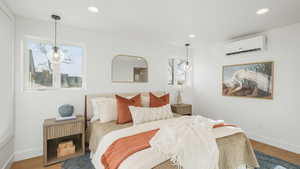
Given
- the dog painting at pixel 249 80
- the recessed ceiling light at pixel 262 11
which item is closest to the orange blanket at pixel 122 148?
the recessed ceiling light at pixel 262 11

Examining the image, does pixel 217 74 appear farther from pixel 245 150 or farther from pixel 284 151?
pixel 245 150

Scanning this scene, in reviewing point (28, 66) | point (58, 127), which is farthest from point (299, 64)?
point (28, 66)

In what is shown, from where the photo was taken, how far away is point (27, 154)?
2367 millimetres

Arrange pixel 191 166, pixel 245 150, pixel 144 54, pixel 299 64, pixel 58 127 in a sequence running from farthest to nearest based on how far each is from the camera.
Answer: pixel 144 54 < pixel 299 64 < pixel 58 127 < pixel 245 150 < pixel 191 166

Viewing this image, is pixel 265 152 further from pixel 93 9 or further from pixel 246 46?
pixel 93 9

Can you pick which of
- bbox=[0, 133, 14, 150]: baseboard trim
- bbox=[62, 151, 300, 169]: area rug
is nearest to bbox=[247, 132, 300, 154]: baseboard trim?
bbox=[62, 151, 300, 169]: area rug

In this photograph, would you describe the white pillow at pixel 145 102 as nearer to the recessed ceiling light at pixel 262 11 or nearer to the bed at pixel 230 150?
the bed at pixel 230 150

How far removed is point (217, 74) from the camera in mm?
3947

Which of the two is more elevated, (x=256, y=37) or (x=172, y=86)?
(x=256, y=37)

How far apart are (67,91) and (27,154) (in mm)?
1229

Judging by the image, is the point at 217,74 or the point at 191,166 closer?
the point at 191,166

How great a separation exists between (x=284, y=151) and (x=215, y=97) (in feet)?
5.83

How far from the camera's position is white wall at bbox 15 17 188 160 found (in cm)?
235

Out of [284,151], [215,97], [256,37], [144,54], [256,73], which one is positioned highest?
[256,37]
